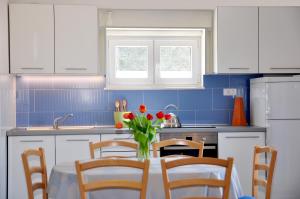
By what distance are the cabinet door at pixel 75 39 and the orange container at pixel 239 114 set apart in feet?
5.65

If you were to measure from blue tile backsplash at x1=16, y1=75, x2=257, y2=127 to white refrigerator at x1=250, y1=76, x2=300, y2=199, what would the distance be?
0.72 metres

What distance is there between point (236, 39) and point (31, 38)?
2.26 metres

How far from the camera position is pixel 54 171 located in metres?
2.69

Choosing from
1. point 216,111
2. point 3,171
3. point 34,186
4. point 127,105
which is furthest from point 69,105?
point 34,186

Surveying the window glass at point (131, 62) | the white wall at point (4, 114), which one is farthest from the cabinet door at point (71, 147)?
the window glass at point (131, 62)

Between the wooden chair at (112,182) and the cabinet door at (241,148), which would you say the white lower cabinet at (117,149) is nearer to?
the cabinet door at (241,148)

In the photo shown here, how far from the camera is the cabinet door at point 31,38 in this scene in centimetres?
440

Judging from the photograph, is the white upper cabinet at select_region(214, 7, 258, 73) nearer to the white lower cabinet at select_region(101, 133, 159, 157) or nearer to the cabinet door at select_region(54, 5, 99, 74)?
the white lower cabinet at select_region(101, 133, 159, 157)

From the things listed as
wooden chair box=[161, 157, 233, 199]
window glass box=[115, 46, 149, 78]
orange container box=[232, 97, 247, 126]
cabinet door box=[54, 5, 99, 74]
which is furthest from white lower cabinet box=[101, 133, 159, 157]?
wooden chair box=[161, 157, 233, 199]

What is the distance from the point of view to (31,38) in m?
4.43

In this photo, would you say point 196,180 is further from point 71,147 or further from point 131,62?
point 131,62

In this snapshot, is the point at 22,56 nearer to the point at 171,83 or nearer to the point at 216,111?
→ the point at 171,83

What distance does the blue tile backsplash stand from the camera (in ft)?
15.8

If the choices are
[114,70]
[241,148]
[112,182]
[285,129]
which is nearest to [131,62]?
[114,70]
